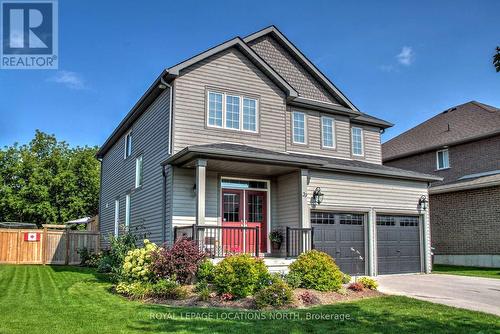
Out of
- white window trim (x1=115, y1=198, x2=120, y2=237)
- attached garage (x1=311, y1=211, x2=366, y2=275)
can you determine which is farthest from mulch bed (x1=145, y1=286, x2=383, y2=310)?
white window trim (x1=115, y1=198, x2=120, y2=237)

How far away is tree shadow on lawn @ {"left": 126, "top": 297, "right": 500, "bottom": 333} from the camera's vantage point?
7.17 meters

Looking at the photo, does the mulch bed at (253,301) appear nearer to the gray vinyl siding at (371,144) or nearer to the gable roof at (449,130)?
the gray vinyl siding at (371,144)

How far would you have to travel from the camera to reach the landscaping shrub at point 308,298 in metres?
9.54

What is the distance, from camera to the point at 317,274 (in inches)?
424

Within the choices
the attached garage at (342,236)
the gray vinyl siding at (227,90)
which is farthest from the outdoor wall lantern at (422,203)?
the gray vinyl siding at (227,90)

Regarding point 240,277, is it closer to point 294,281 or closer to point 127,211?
point 294,281

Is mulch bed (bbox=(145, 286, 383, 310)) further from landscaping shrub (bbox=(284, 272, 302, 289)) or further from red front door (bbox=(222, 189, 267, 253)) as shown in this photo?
red front door (bbox=(222, 189, 267, 253))

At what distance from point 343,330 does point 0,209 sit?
3514cm

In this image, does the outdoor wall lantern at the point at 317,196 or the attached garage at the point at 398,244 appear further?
the attached garage at the point at 398,244

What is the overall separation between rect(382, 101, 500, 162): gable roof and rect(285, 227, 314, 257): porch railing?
1389cm

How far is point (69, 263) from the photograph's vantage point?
69.5 feet

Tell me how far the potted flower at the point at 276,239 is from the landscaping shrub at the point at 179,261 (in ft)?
12.2

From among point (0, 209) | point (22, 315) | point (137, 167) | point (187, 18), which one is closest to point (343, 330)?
point (22, 315)

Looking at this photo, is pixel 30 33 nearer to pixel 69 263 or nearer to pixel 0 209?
pixel 69 263
